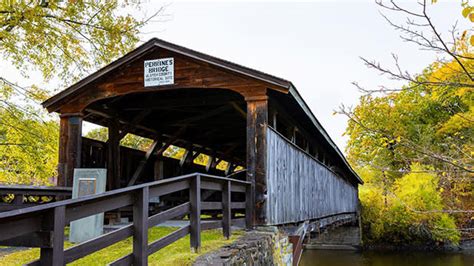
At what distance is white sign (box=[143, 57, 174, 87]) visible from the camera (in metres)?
7.46

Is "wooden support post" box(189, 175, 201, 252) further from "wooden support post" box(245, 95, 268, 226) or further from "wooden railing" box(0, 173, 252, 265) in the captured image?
"wooden support post" box(245, 95, 268, 226)

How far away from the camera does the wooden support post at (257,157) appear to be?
6.68m

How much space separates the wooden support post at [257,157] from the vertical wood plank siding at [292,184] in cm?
16

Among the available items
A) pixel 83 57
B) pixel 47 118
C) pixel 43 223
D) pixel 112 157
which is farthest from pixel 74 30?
pixel 43 223

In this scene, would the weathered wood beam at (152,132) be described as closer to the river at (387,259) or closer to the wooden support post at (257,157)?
the wooden support post at (257,157)

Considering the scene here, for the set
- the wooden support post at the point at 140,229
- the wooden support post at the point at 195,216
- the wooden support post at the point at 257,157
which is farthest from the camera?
the wooden support post at the point at 257,157

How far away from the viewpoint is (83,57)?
11.9 metres

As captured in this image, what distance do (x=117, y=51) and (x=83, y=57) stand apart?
0.96 m

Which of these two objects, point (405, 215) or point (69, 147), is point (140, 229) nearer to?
point (69, 147)

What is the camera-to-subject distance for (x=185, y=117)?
35.3 feet

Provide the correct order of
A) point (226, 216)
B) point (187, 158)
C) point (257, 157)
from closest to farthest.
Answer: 1. point (226, 216)
2. point (257, 157)
3. point (187, 158)

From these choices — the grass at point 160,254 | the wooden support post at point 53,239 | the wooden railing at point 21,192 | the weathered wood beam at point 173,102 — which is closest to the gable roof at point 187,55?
the weathered wood beam at point 173,102

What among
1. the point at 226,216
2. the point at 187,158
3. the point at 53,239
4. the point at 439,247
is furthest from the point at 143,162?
the point at 439,247

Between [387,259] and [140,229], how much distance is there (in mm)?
18877
